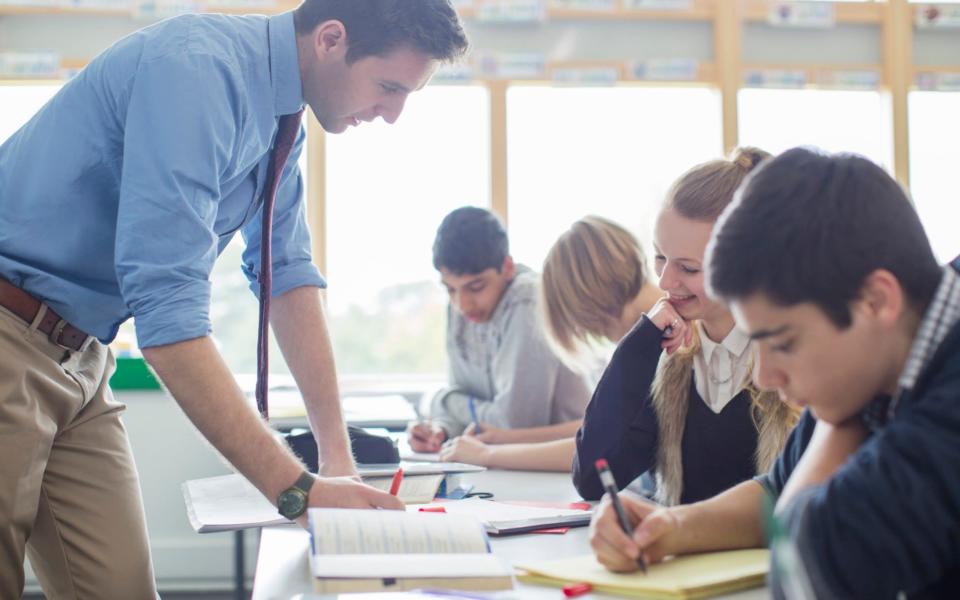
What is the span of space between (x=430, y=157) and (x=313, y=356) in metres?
2.35

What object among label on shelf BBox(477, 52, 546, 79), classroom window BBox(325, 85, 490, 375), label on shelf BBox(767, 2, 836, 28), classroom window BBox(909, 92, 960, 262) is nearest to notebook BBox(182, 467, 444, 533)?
classroom window BBox(325, 85, 490, 375)

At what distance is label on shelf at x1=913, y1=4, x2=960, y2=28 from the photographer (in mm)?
4035

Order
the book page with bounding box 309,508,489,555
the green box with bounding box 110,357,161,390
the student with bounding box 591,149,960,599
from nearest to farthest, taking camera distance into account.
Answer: the student with bounding box 591,149,960,599, the book page with bounding box 309,508,489,555, the green box with bounding box 110,357,161,390

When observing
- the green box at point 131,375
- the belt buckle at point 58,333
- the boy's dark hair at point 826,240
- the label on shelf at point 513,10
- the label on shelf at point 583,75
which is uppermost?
the label on shelf at point 513,10

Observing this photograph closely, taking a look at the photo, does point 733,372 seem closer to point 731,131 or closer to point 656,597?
point 656,597

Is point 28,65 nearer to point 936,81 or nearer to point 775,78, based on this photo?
point 775,78

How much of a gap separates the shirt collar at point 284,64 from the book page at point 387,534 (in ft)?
2.14

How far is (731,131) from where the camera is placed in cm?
397

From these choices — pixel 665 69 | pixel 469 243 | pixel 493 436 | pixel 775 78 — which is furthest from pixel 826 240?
pixel 775 78

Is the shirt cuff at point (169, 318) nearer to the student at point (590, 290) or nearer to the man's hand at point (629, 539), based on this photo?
the man's hand at point (629, 539)

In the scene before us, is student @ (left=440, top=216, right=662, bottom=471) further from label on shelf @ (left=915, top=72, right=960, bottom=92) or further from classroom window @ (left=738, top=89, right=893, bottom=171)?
label on shelf @ (left=915, top=72, right=960, bottom=92)

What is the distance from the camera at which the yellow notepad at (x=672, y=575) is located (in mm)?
952

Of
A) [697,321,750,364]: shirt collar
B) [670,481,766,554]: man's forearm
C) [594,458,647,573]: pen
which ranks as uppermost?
[697,321,750,364]: shirt collar

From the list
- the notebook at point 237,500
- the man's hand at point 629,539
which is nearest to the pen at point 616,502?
the man's hand at point 629,539
